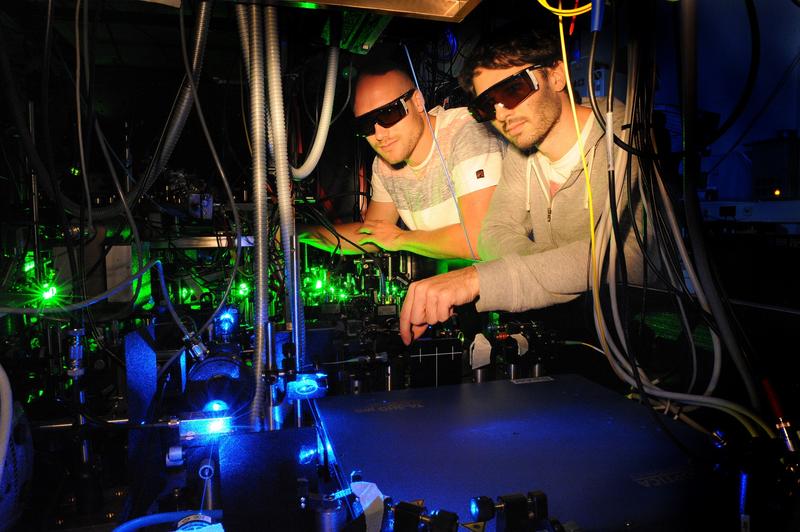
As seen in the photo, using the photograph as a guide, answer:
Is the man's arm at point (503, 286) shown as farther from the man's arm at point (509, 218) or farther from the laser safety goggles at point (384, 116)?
the laser safety goggles at point (384, 116)

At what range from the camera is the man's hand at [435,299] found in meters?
1.81

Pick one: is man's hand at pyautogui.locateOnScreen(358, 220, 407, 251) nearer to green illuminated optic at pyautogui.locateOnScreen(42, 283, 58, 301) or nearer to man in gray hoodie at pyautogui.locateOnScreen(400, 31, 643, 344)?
man in gray hoodie at pyautogui.locateOnScreen(400, 31, 643, 344)

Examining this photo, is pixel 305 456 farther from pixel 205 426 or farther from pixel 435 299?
pixel 435 299

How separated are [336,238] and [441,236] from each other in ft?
1.46

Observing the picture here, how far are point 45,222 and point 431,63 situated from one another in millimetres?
1441

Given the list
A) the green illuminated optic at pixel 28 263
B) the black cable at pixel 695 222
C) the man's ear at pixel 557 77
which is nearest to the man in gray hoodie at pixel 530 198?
the man's ear at pixel 557 77

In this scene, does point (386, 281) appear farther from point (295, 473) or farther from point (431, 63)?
point (295, 473)

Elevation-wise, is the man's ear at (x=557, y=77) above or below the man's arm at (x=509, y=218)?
above

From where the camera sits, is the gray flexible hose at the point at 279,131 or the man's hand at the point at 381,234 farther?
the man's hand at the point at 381,234

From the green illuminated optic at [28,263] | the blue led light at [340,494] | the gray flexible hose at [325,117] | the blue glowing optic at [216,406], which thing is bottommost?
the blue led light at [340,494]

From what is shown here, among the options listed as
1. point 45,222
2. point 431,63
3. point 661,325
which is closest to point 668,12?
point 431,63

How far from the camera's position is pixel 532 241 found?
5.73 feet

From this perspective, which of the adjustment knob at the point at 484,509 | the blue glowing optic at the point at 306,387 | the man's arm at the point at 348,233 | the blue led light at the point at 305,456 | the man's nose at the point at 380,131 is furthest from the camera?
the man's arm at the point at 348,233

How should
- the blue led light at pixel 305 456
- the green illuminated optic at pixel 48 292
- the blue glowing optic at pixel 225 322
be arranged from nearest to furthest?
the blue led light at pixel 305 456
the green illuminated optic at pixel 48 292
the blue glowing optic at pixel 225 322
